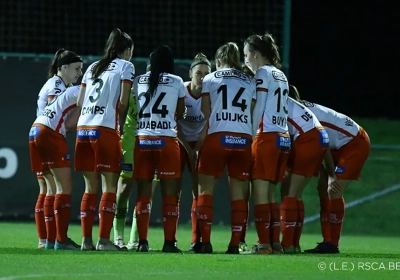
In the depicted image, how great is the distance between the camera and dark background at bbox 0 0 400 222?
14.1m

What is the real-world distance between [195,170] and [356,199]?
5511mm

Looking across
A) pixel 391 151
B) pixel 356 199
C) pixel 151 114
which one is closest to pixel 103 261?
pixel 151 114

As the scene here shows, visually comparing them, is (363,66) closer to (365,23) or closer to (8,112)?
(365,23)

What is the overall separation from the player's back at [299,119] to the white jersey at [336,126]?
0.42 metres

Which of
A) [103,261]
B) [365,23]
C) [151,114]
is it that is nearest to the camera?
[103,261]

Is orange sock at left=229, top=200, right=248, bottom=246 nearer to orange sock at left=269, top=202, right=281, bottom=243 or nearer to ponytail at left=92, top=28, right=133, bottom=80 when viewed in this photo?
orange sock at left=269, top=202, right=281, bottom=243

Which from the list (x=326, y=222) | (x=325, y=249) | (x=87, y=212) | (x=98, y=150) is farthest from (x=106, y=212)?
(x=326, y=222)

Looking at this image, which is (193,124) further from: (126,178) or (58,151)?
(58,151)

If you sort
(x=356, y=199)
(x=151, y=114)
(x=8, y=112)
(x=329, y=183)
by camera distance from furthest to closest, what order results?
(x=356, y=199) → (x=8, y=112) → (x=329, y=183) → (x=151, y=114)

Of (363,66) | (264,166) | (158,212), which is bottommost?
(158,212)

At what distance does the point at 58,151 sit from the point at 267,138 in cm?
197

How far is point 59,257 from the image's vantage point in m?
8.61

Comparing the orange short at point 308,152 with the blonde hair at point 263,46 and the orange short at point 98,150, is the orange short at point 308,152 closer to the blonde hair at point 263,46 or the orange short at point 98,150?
the blonde hair at point 263,46

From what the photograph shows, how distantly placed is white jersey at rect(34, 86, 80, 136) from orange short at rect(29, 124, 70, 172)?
2.1 inches
